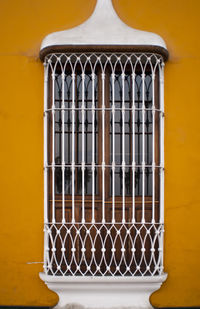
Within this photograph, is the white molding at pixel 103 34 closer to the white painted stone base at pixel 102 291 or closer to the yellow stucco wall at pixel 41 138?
the yellow stucco wall at pixel 41 138

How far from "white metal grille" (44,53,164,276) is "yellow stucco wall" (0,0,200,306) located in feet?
0.41

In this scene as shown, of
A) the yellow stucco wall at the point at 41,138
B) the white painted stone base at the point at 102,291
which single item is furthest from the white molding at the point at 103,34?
the white painted stone base at the point at 102,291

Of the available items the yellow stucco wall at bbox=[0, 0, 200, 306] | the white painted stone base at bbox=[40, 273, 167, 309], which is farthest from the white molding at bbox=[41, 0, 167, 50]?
the white painted stone base at bbox=[40, 273, 167, 309]

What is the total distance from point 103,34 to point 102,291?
282cm

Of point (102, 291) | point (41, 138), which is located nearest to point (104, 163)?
point (41, 138)

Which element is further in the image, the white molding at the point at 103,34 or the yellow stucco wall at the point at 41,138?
the yellow stucco wall at the point at 41,138

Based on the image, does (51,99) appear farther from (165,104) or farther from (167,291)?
(167,291)

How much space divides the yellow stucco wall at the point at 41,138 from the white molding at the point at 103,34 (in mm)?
131

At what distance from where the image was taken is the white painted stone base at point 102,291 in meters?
4.26

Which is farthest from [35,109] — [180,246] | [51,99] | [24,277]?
[180,246]

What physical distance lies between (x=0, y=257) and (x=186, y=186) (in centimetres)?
223

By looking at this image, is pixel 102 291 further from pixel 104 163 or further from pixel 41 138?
pixel 41 138

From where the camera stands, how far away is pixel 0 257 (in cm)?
445

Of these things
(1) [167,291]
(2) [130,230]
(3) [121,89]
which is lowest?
(1) [167,291]
